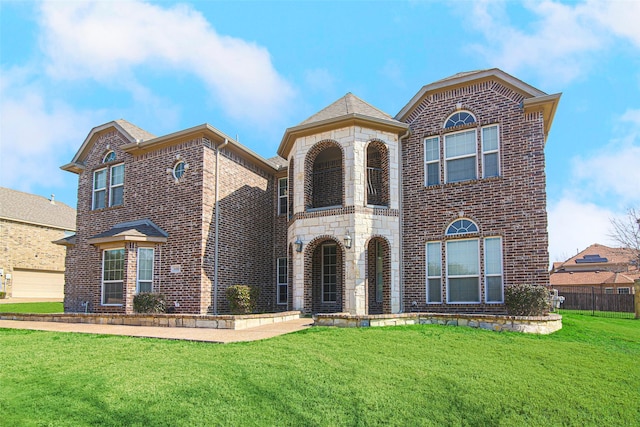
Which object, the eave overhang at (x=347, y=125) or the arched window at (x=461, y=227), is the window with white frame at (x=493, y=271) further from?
the eave overhang at (x=347, y=125)

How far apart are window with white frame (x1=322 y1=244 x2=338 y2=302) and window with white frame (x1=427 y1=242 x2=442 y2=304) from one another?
3.51 meters

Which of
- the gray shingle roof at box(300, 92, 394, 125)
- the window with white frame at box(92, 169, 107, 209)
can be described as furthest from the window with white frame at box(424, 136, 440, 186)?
the window with white frame at box(92, 169, 107, 209)

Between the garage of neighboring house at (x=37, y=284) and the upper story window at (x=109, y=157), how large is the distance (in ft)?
53.7

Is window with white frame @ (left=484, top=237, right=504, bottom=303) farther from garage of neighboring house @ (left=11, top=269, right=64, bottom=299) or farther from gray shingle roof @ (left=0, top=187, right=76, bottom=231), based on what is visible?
gray shingle roof @ (left=0, top=187, right=76, bottom=231)

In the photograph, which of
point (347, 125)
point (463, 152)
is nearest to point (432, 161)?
point (463, 152)

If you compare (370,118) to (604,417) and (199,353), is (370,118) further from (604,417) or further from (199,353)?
(604,417)

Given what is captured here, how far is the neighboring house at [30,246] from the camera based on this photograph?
28.7 m

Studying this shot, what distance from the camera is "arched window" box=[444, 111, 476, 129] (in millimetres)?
13859

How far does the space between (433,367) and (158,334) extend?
5983 millimetres

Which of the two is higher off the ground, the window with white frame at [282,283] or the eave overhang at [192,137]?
the eave overhang at [192,137]

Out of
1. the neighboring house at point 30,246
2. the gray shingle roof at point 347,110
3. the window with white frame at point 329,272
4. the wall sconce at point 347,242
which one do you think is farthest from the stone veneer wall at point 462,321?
the neighboring house at point 30,246

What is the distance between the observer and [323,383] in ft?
20.6

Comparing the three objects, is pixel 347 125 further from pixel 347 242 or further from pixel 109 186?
pixel 109 186

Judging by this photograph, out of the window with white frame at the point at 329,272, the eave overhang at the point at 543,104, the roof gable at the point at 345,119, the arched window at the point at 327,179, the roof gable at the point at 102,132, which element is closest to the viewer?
the eave overhang at the point at 543,104
